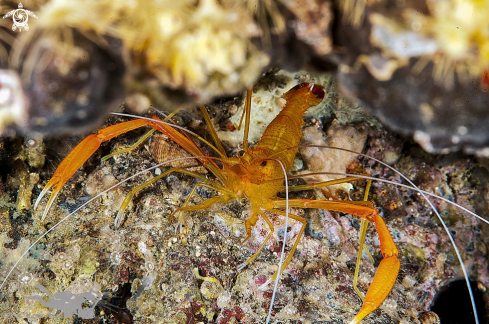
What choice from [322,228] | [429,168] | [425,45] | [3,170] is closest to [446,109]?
[425,45]

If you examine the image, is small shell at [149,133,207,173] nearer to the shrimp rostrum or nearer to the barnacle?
the shrimp rostrum

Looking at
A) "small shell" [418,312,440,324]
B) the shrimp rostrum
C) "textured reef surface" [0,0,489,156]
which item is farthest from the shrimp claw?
"small shell" [418,312,440,324]

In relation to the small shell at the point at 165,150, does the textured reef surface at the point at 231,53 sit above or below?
above

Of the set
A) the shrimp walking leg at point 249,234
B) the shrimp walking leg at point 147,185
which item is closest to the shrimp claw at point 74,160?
the shrimp walking leg at point 147,185

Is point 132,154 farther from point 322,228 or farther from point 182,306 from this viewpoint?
point 322,228

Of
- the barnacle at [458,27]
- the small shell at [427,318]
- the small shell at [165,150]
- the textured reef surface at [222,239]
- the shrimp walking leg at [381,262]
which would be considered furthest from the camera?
the small shell at [165,150]

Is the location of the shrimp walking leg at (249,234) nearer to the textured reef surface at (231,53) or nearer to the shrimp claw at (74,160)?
the shrimp claw at (74,160)
